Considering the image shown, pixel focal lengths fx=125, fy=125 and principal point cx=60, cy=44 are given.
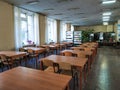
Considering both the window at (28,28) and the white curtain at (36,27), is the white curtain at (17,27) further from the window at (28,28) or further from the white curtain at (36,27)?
the white curtain at (36,27)

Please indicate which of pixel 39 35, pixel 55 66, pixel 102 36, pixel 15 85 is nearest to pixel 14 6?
Answer: pixel 39 35

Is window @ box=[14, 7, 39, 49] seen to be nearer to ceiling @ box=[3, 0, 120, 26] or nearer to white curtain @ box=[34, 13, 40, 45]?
white curtain @ box=[34, 13, 40, 45]

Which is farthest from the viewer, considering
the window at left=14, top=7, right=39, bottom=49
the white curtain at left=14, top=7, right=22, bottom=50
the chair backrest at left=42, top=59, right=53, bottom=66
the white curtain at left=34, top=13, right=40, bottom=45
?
the white curtain at left=34, top=13, right=40, bottom=45

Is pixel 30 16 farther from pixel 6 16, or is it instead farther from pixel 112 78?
pixel 112 78

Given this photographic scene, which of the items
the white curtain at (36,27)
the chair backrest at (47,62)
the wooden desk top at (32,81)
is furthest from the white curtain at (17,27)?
the wooden desk top at (32,81)

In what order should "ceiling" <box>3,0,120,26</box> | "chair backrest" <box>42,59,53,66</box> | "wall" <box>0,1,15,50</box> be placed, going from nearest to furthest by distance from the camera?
"chair backrest" <box>42,59,53,66</box>
"wall" <box>0,1,15,50</box>
"ceiling" <box>3,0,120,26</box>

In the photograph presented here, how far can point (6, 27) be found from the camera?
5.79 m

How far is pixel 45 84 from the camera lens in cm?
156

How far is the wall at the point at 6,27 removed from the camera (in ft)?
18.2

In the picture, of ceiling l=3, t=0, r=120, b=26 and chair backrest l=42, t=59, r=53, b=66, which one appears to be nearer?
chair backrest l=42, t=59, r=53, b=66

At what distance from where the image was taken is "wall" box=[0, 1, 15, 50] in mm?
5535

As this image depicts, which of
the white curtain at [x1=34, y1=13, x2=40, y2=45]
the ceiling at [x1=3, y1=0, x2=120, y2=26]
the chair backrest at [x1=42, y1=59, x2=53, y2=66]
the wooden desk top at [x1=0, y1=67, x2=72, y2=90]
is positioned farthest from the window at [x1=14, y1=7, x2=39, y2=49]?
the wooden desk top at [x1=0, y1=67, x2=72, y2=90]

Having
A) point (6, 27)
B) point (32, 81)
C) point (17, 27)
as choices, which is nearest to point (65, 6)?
point (17, 27)

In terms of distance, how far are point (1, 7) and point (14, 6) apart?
841 millimetres
